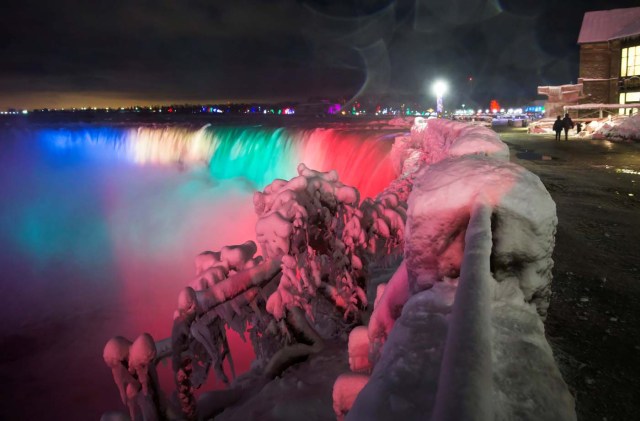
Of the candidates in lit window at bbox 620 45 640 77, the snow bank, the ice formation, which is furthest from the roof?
the ice formation

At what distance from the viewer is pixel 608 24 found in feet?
95.2

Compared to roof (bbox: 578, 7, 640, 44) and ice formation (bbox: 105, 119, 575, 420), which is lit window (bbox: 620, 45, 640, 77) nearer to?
Answer: roof (bbox: 578, 7, 640, 44)

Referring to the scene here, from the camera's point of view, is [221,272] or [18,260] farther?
[18,260]

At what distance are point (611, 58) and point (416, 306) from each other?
34767mm

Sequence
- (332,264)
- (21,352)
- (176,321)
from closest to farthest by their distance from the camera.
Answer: (176,321)
(332,264)
(21,352)

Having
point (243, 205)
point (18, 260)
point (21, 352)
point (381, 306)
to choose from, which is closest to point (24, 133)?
point (18, 260)

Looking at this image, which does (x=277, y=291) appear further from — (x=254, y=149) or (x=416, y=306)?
(x=254, y=149)

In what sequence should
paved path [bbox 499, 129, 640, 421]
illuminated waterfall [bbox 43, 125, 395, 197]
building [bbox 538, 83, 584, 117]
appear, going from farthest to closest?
building [bbox 538, 83, 584, 117], illuminated waterfall [bbox 43, 125, 395, 197], paved path [bbox 499, 129, 640, 421]

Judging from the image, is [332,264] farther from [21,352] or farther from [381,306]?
[21,352]

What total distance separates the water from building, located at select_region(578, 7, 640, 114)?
19895mm

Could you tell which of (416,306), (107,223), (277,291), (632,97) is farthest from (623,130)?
(107,223)

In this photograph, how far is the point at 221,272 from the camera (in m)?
4.64

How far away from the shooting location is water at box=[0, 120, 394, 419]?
1295 centimetres

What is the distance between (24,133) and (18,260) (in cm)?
3076
